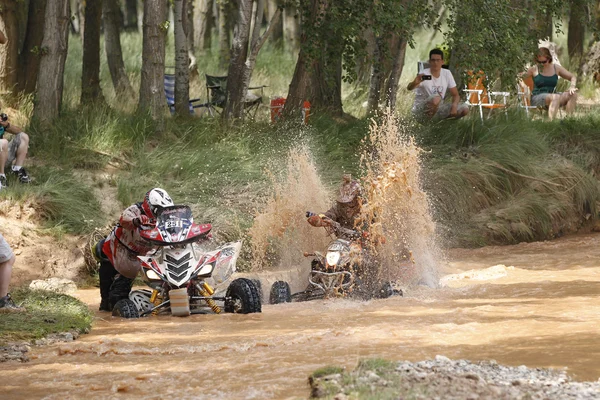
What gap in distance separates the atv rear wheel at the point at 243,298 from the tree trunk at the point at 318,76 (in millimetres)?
6941

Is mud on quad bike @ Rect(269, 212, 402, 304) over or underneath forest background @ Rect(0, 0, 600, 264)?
underneath

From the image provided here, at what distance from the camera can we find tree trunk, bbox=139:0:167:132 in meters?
17.9

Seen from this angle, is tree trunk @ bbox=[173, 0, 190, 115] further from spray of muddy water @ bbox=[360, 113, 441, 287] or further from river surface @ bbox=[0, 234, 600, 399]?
river surface @ bbox=[0, 234, 600, 399]

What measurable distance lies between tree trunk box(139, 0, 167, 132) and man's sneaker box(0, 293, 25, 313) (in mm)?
7312

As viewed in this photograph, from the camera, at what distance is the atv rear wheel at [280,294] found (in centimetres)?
1234

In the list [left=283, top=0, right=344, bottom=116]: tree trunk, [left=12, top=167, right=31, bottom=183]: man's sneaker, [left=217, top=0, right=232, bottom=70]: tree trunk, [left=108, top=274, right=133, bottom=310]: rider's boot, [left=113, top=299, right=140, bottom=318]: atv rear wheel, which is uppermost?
[left=217, top=0, right=232, bottom=70]: tree trunk

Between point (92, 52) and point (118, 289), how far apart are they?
11.0 m

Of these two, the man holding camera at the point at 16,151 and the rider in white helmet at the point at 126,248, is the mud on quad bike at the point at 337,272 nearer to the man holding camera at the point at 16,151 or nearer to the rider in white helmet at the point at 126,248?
the rider in white helmet at the point at 126,248

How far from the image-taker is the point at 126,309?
11.5 metres

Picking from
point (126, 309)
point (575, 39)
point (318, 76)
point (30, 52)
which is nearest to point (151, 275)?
point (126, 309)

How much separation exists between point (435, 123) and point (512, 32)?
219cm

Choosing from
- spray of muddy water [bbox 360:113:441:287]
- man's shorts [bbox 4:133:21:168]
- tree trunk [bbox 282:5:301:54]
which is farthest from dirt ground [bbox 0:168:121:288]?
tree trunk [bbox 282:5:301:54]

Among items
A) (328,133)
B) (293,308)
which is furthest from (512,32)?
(293,308)

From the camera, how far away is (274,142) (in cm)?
1795
